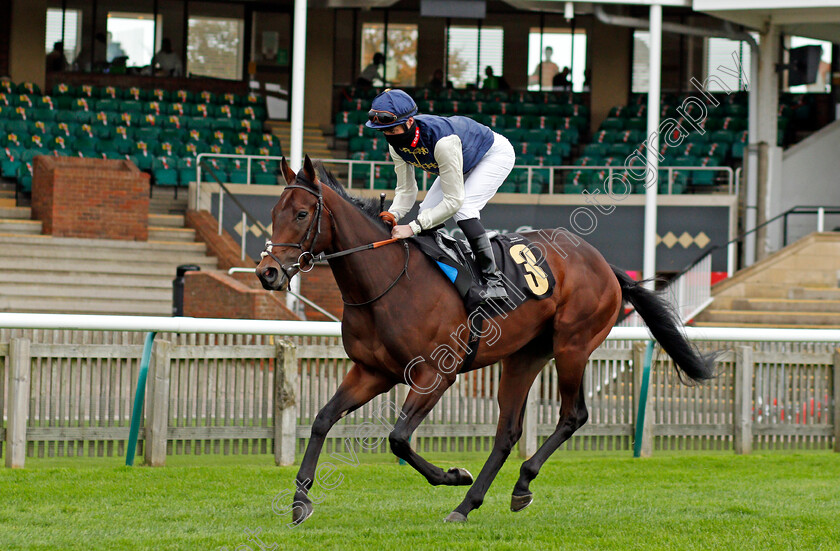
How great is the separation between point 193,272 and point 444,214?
365 inches

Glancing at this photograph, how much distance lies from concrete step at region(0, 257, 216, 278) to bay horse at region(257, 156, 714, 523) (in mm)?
10470

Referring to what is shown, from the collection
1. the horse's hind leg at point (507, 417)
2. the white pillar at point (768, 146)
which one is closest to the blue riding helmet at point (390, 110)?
the horse's hind leg at point (507, 417)

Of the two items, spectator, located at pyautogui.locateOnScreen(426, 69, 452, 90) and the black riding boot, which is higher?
spectator, located at pyautogui.locateOnScreen(426, 69, 452, 90)

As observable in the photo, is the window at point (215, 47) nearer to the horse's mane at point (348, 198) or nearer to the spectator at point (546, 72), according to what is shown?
the spectator at point (546, 72)

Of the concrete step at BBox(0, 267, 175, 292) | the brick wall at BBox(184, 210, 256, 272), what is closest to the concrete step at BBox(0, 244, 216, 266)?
the brick wall at BBox(184, 210, 256, 272)

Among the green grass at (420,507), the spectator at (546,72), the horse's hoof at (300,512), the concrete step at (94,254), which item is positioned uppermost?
the spectator at (546,72)

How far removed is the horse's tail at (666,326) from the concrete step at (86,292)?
9.74 meters

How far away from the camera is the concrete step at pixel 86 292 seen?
14.4 metres

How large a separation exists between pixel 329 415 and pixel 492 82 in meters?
19.9

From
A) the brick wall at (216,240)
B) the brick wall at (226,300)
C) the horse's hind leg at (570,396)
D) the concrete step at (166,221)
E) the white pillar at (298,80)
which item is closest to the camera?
the horse's hind leg at (570,396)

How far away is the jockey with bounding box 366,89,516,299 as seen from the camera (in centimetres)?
536

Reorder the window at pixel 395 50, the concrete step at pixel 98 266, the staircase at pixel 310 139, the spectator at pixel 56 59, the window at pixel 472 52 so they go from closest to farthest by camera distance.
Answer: the concrete step at pixel 98 266 → the staircase at pixel 310 139 → the spectator at pixel 56 59 → the window at pixel 395 50 → the window at pixel 472 52

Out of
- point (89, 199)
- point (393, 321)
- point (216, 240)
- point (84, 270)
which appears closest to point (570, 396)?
point (393, 321)

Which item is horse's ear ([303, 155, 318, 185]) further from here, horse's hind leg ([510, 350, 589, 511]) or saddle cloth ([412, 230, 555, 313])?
horse's hind leg ([510, 350, 589, 511])
